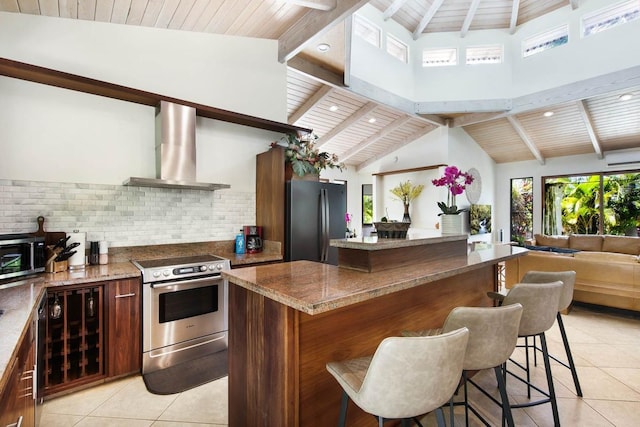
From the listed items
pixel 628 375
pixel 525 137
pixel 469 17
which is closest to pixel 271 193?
pixel 628 375

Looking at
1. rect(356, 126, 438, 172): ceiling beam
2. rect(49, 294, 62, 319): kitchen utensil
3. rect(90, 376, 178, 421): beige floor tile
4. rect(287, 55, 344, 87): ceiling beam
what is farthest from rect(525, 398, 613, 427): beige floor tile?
rect(356, 126, 438, 172): ceiling beam

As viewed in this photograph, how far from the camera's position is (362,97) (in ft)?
17.9

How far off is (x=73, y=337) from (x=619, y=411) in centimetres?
403

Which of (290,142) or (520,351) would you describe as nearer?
(520,351)

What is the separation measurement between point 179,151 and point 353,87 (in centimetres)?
319

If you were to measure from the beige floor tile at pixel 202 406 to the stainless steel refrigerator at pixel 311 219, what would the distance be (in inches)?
60.2

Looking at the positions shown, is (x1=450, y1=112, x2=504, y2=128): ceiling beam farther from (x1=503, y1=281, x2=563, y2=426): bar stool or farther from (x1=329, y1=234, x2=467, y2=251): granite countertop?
(x1=503, y1=281, x2=563, y2=426): bar stool

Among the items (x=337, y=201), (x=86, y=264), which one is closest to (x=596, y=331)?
(x=337, y=201)

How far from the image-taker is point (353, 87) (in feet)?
16.8

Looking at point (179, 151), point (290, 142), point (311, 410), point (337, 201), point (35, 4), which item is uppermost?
point (35, 4)

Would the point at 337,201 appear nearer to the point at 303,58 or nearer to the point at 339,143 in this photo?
the point at 303,58

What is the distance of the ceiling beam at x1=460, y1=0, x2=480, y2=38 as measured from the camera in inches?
217

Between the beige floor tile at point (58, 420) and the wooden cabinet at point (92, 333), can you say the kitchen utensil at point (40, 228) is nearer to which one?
the wooden cabinet at point (92, 333)

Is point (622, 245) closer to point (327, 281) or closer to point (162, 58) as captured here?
point (327, 281)
